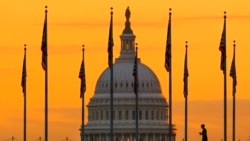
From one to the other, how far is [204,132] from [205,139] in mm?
728

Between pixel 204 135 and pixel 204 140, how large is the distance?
39 cm

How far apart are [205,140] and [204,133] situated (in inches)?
22.8

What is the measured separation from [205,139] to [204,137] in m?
0.16

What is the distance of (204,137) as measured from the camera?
649ft

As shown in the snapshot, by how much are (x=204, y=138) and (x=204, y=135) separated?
0.44 m

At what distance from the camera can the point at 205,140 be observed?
198 m

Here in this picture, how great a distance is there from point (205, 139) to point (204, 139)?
5.6 inches

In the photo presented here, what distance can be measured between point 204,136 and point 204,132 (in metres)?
0.48

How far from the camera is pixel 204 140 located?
19762cm

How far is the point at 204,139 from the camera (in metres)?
198

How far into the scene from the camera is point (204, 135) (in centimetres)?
19750

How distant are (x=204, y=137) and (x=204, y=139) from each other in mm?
194

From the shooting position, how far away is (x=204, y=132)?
197250mm

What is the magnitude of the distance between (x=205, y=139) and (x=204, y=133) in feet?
1.93
